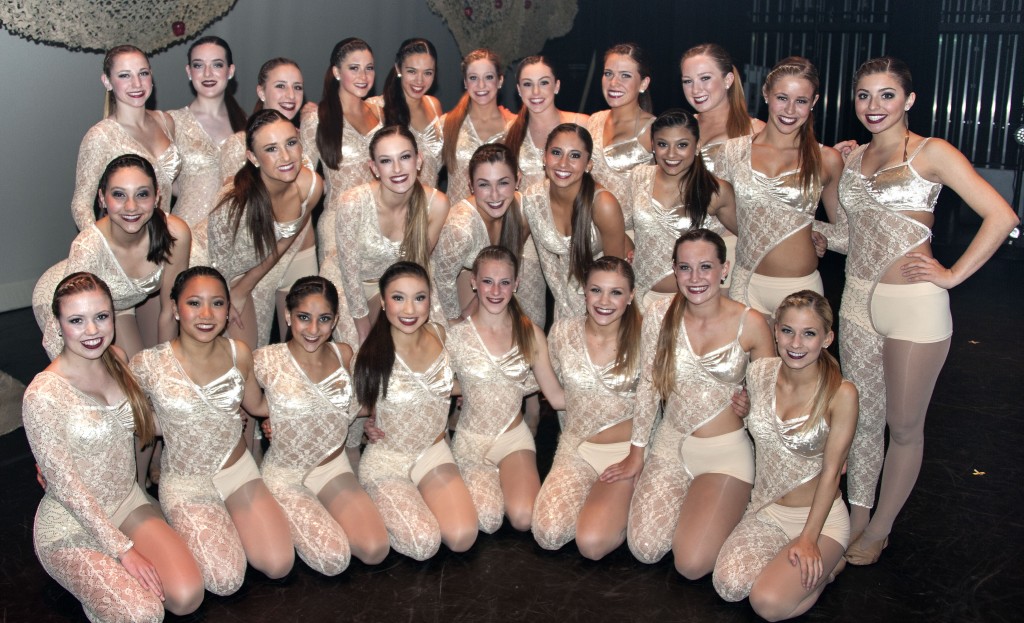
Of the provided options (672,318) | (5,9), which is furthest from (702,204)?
(5,9)

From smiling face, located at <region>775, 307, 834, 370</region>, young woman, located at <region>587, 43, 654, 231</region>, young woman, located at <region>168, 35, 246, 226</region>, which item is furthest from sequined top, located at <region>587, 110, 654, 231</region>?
young woman, located at <region>168, 35, 246, 226</region>

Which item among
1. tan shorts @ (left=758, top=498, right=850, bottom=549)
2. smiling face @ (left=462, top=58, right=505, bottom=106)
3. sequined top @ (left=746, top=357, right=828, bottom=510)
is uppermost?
smiling face @ (left=462, top=58, right=505, bottom=106)

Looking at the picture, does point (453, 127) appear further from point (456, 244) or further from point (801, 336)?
point (801, 336)

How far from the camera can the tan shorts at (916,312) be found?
3.12 m

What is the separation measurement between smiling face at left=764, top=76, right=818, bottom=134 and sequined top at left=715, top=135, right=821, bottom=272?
0.14 meters

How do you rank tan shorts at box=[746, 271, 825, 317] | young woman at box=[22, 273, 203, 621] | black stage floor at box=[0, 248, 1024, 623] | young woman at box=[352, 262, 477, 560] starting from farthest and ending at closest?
tan shorts at box=[746, 271, 825, 317]
young woman at box=[352, 262, 477, 560]
black stage floor at box=[0, 248, 1024, 623]
young woman at box=[22, 273, 203, 621]

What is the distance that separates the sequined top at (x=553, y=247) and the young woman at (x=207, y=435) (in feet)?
3.94

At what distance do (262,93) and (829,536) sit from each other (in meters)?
2.80

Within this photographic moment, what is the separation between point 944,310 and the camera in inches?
124

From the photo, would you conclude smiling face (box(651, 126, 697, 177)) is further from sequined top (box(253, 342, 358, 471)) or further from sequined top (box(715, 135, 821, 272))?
sequined top (box(253, 342, 358, 471))

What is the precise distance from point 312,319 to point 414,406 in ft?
1.48

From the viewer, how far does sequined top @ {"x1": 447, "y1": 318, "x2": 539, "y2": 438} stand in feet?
11.9

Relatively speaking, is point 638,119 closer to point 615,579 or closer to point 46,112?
point 615,579

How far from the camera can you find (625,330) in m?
3.57
